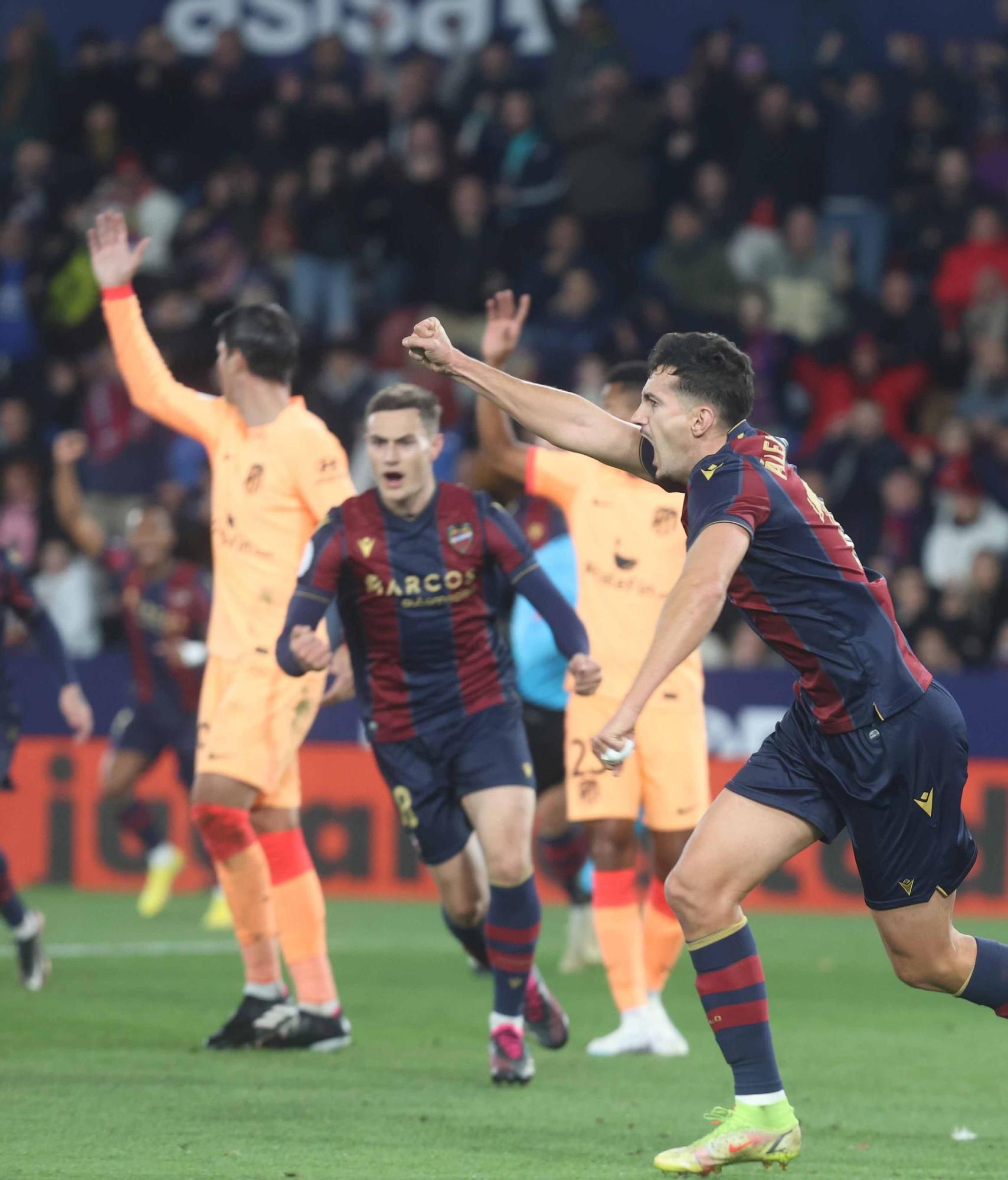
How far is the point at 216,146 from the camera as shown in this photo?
18.6 m

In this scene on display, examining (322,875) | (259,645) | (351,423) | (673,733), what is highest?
(351,423)

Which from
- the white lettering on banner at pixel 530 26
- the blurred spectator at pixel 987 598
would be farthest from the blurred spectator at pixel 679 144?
the blurred spectator at pixel 987 598

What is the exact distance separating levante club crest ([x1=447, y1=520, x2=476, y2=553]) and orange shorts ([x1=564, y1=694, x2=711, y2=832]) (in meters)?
0.98

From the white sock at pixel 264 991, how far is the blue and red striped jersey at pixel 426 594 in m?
1.17

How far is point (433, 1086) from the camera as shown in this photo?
6758 mm

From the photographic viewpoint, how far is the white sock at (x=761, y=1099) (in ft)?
16.8

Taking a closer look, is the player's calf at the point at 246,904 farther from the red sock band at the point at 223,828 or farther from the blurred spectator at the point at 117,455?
the blurred spectator at the point at 117,455

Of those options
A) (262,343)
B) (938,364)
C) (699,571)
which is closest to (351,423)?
(938,364)

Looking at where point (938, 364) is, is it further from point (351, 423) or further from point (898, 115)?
point (351, 423)

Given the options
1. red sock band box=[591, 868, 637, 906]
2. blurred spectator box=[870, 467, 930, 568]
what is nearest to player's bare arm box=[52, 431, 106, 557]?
red sock band box=[591, 868, 637, 906]

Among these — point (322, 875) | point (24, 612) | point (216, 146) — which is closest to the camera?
point (24, 612)

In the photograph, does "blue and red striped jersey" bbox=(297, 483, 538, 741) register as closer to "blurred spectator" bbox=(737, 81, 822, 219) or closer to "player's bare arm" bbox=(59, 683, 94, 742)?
"player's bare arm" bbox=(59, 683, 94, 742)

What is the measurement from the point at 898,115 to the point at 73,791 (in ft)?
29.3

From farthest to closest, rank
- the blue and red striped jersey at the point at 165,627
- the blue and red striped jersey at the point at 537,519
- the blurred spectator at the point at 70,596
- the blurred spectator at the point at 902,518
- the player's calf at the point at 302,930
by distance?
the blurred spectator at the point at 70,596
the blurred spectator at the point at 902,518
the blue and red striped jersey at the point at 165,627
the blue and red striped jersey at the point at 537,519
the player's calf at the point at 302,930
